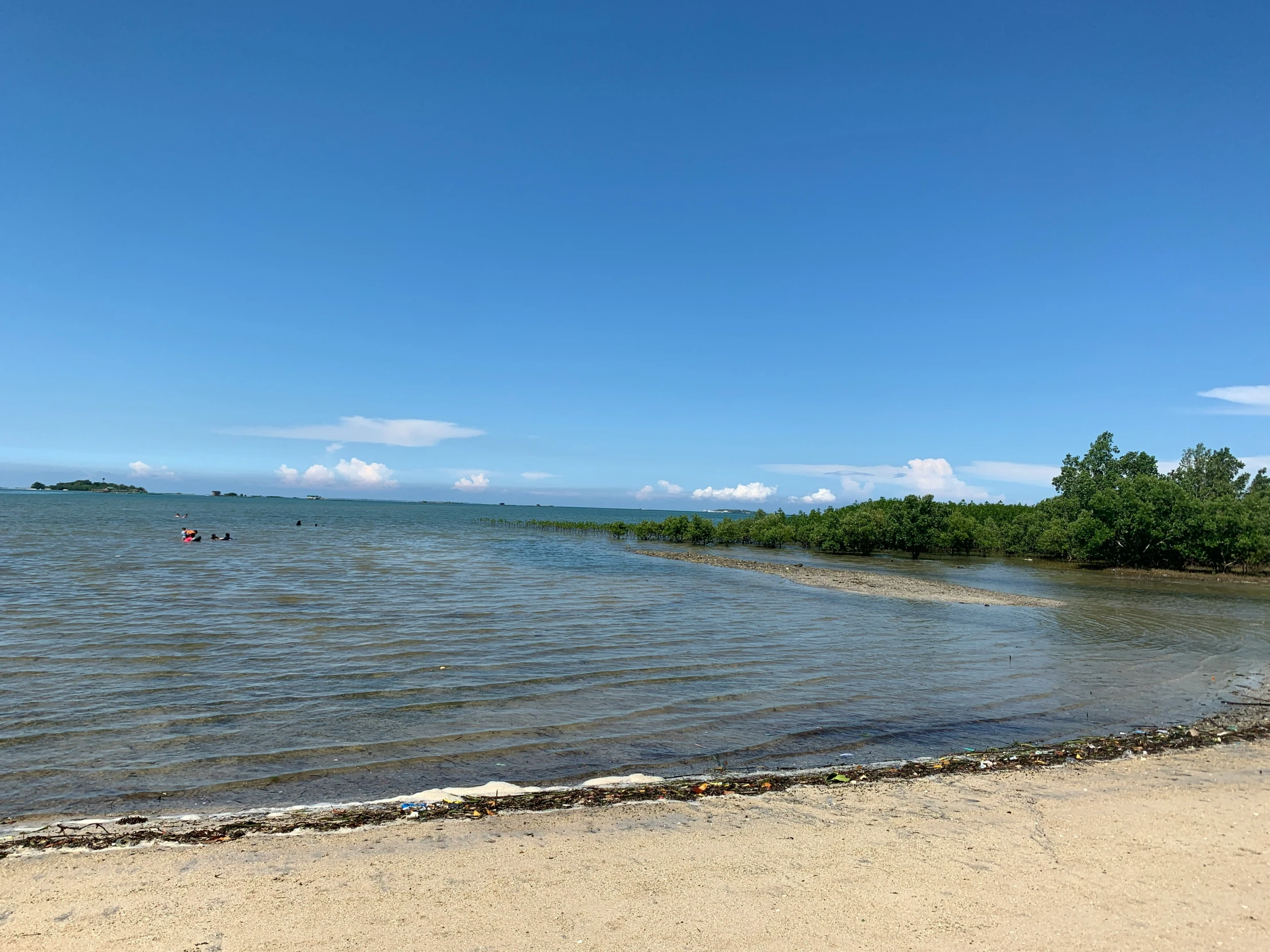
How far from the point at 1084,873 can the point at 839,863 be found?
7.18 ft

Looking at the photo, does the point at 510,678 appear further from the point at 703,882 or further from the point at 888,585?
the point at 888,585

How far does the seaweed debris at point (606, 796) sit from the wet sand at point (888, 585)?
2043 centimetres

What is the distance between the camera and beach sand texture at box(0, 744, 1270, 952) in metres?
5.28

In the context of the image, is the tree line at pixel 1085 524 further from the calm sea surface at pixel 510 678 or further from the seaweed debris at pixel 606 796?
the seaweed debris at pixel 606 796

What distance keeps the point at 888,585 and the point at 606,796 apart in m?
30.6

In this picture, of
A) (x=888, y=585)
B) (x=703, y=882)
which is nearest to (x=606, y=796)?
(x=703, y=882)

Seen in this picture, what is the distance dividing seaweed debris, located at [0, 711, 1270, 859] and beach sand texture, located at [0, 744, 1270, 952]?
0.28m

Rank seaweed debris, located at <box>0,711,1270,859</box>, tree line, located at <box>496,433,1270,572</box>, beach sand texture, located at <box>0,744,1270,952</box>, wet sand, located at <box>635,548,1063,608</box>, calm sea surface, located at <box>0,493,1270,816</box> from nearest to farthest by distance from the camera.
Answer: beach sand texture, located at <box>0,744,1270,952</box> < seaweed debris, located at <box>0,711,1270,859</box> < calm sea surface, located at <box>0,493,1270,816</box> < wet sand, located at <box>635,548,1063,608</box> < tree line, located at <box>496,433,1270,572</box>

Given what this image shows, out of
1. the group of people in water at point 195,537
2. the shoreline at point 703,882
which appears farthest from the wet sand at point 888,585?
the group of people in water at point 195,537

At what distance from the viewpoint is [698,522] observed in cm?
7325

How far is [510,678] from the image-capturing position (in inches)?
587

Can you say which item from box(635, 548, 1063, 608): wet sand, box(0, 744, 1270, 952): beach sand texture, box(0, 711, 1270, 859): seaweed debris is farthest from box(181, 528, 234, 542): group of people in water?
box(0, 744, 1270, 952): beach sand texture

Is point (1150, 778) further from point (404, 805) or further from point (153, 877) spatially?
point (153, 877)

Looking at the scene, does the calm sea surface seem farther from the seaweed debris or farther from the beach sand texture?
the beach sand texture
